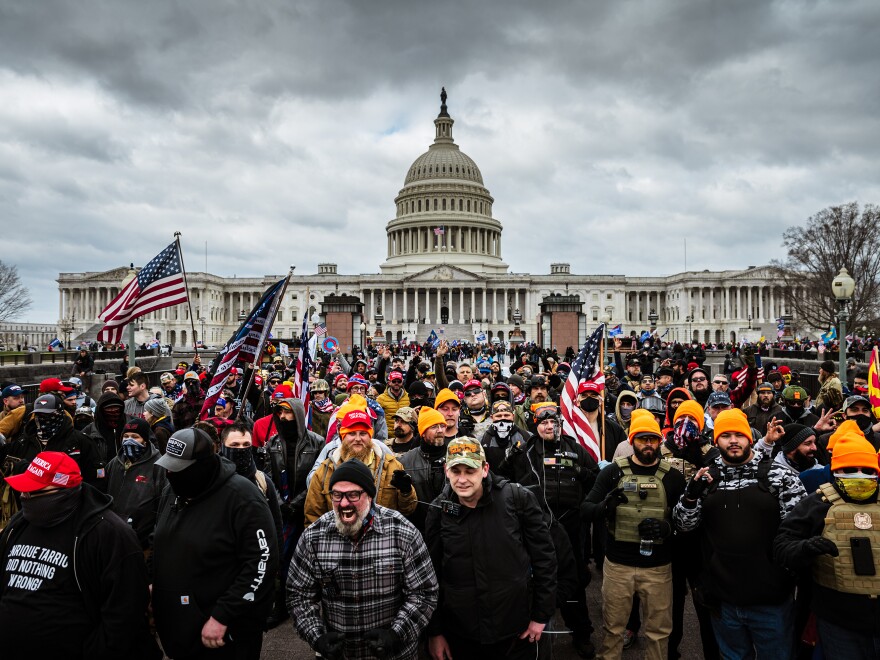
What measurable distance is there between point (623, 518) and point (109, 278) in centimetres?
10898

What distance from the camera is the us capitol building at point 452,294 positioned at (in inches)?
3762

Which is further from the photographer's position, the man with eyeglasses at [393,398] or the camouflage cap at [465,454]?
the man with eyeglasses at [393,398]

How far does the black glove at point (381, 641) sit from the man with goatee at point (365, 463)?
4.38ft

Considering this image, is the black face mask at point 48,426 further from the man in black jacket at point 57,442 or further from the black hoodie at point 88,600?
the black hoodie at point 88,600

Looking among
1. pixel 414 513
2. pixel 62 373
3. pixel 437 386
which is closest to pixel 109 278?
pixel 62 373

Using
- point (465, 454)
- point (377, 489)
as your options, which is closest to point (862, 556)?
point (465, 454)

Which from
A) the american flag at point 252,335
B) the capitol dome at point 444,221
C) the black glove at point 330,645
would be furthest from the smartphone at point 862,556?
the capitol dome at point 444,221

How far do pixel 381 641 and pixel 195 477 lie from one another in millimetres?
1466

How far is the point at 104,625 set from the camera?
3545 millimetres

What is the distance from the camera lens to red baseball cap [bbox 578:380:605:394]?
793 centimetres

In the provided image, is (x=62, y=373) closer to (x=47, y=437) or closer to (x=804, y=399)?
(x=47, y=437)

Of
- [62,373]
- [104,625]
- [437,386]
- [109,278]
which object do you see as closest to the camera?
[104,625]

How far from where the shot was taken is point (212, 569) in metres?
3.84

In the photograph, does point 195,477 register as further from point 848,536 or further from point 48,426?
point 848,536
